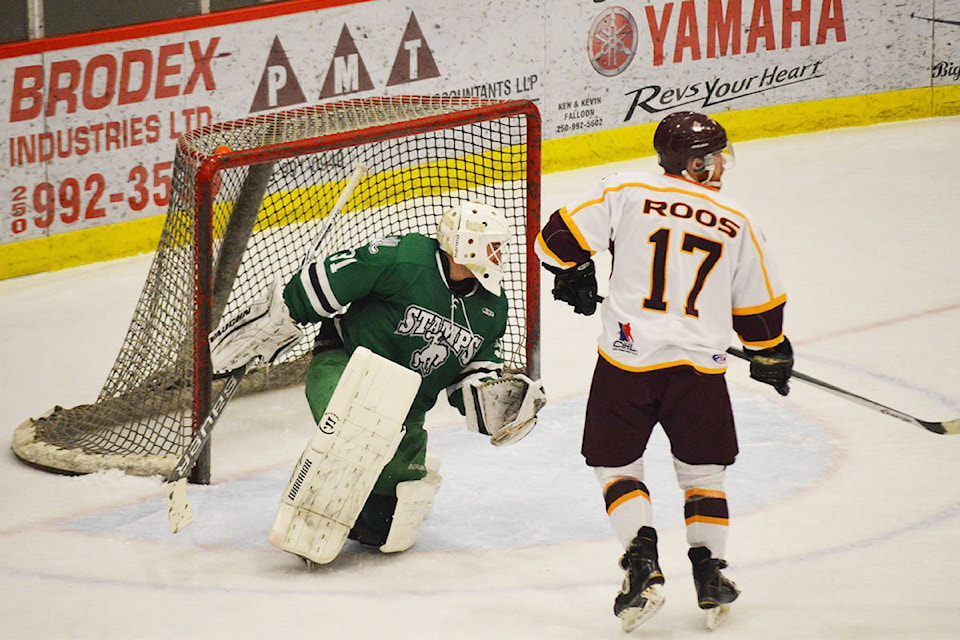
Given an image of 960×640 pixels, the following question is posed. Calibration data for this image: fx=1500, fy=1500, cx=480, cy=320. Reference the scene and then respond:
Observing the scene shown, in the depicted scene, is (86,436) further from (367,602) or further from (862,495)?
(862,495)

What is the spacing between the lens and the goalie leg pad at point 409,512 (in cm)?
377

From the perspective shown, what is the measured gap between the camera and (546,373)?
5.30 metres

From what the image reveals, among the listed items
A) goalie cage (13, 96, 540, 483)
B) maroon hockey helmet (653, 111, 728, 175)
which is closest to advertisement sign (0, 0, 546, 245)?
goalie cage (13, 96, 540, 483)

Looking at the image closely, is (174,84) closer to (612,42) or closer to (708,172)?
(612,42)

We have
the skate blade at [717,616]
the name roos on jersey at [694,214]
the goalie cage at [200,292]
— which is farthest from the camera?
the goalie cage at [200,292]

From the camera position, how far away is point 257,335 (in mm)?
3988

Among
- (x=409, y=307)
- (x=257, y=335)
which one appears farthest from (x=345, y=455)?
(x=257, y=335)

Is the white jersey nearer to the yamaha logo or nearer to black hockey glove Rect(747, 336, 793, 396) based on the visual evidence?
black hockey glove Rect(747, 336, 793, 396)

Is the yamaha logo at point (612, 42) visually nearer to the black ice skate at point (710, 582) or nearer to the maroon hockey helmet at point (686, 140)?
the maroon hockey helmet at point (686, 140)

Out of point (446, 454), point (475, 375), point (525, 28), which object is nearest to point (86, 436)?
point (446, 454)

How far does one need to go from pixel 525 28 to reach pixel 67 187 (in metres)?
2.45

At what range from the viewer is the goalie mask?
3.69 m

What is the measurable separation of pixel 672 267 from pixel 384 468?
3.23ft

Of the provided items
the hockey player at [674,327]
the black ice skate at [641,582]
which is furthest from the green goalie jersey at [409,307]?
the black ice skate at [641,582]
